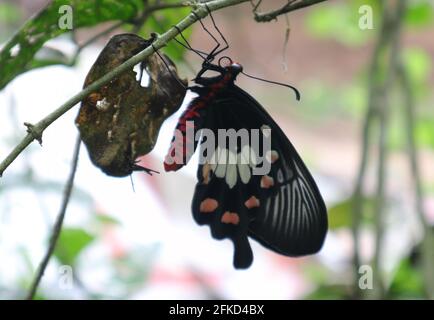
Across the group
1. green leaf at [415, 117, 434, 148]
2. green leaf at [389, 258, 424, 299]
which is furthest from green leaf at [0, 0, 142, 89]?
green leaf at [415, 117, 434, 148]

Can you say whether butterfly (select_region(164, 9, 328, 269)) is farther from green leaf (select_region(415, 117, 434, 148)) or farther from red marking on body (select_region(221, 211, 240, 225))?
green leaf (select_region(415, 117, 434, 148))

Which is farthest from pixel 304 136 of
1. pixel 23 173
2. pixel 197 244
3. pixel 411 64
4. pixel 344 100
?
pixel 23 173

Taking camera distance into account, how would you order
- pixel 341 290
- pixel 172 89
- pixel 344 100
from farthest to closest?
pixel 344 100 < pixel 341 290 < pixel 172 89

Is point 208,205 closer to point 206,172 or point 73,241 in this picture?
point 206,172

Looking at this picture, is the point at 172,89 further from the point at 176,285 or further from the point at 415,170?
the point at 176,285

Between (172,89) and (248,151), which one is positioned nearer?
(172,89)

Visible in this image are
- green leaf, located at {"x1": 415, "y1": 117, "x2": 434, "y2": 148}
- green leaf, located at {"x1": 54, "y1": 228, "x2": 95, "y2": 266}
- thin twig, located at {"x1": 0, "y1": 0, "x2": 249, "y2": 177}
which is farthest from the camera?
green leaf, located at {"x1": 415, "y1": 117, "x2": 434, "y2": 148}

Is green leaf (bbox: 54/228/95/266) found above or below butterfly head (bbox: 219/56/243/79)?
below
